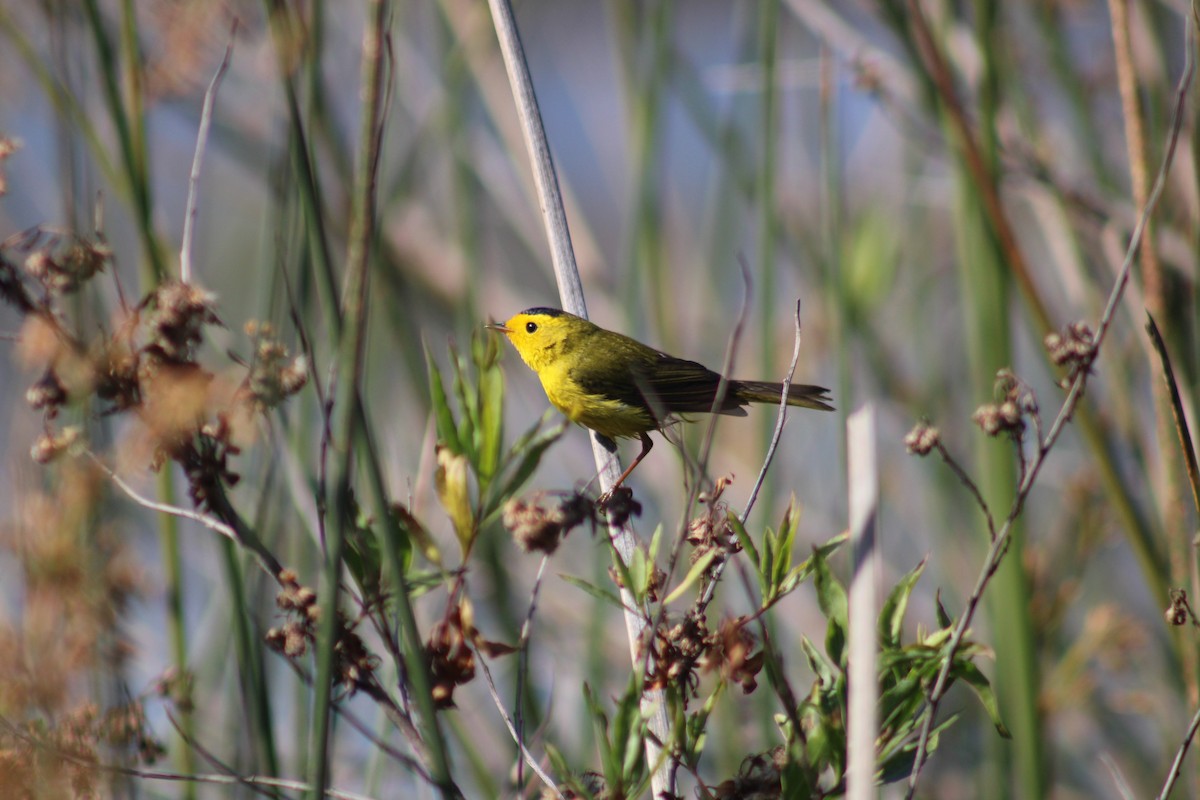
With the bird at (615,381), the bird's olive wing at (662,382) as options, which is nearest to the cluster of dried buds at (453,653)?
the bird at (615,381)

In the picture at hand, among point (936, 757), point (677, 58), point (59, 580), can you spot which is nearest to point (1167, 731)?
point (936, 757)

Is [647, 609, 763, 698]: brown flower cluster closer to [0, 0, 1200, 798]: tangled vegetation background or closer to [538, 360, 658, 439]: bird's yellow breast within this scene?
[0, 0, 1200, 798]: tangled vegetation background

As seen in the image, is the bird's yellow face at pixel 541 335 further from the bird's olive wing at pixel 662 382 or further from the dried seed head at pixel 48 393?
the dried seed head at pixel 48 393

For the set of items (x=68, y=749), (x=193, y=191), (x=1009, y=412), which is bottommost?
(x=68, y=749)

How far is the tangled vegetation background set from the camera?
0.77 metres

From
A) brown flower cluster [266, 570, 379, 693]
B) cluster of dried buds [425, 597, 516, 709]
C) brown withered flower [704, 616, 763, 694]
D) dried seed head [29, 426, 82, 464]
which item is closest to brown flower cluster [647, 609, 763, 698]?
brown withered flower [704, 616, 763, 694]

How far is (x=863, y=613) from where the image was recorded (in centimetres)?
76

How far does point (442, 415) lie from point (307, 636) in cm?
21

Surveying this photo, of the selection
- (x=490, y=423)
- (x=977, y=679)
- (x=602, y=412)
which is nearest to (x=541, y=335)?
(x=602, y=412)

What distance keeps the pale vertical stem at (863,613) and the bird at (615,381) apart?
2.23 feet

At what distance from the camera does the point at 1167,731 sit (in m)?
2.15

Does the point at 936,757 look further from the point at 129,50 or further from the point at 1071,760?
the point at 129,50

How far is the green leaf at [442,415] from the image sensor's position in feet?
2.96

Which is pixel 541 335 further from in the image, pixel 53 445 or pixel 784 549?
pixel 53 445
